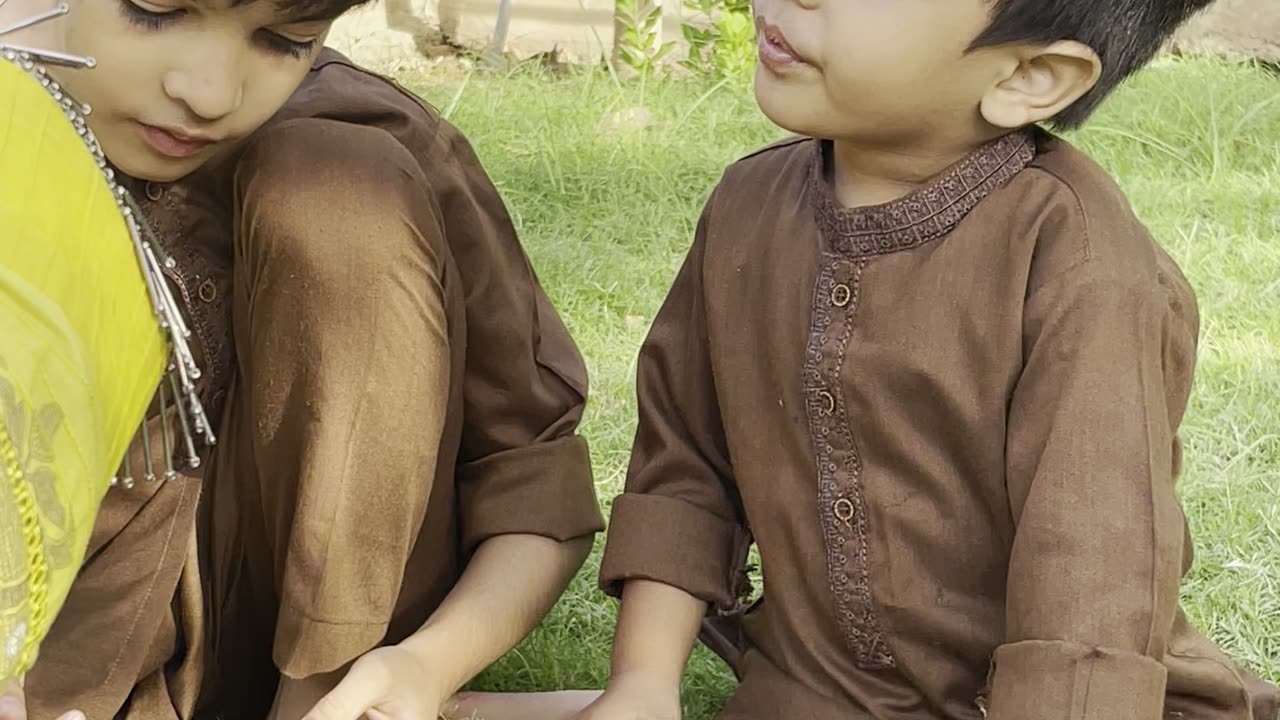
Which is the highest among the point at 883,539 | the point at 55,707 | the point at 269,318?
the point at 269,318

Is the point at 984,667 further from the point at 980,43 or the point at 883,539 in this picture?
the point at 980,43

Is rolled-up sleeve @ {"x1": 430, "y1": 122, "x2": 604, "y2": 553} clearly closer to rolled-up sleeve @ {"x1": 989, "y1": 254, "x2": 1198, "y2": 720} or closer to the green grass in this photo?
the green grass

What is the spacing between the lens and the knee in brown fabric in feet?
4.52

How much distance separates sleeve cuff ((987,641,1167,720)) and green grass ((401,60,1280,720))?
595 mm

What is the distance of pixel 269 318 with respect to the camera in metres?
1.39

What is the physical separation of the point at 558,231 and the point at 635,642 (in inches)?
69.0

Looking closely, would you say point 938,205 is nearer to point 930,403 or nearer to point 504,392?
point 930,403

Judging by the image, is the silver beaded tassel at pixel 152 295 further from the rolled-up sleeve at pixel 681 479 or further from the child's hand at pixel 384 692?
the rolled-up sleeve at pixel 681 479

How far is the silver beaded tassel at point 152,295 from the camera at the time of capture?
1.21 meters

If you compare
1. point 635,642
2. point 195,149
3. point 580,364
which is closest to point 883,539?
point 635,642

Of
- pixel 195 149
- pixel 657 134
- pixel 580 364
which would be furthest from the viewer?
pixel 657 134

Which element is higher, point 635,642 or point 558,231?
point 635,642

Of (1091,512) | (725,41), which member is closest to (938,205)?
(1091,512)

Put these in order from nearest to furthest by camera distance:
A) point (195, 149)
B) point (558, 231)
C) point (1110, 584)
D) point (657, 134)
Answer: point (1110, 584)
point (195, 149)
point (558, 231)
point (657, 134)
